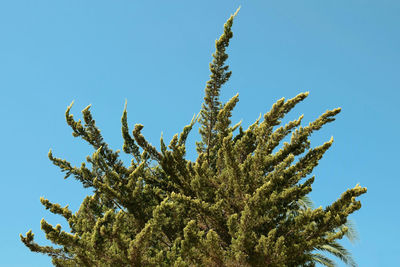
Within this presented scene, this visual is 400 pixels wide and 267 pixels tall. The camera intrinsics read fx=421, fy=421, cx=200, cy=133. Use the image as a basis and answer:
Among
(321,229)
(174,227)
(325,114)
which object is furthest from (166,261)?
(325,114)

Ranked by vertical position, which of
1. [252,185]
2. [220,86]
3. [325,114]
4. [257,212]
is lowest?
[257,212]

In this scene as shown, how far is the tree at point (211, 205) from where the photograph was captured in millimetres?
7332

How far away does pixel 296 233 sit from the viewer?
8.01m

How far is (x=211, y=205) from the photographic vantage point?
328 inches

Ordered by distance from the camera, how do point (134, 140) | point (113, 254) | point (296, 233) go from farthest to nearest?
1. point (134, 140)
2. point (296, 233)
3. point (113, 254)

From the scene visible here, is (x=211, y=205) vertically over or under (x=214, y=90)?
under

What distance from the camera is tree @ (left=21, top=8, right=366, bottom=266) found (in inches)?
289

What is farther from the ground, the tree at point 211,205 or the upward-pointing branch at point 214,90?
the upward-pointing branch at point 214,90

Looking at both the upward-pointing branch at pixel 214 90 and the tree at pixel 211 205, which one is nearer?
the tree at pixel 211 205

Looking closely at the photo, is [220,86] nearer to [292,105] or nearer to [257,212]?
[292,105]

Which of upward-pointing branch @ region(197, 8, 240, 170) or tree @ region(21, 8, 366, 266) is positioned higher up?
upward-pointing branch @ region(197, 8, 240, 170)

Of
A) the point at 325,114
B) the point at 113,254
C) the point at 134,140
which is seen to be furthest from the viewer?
the point at 134,140

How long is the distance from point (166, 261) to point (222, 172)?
6.79 ft

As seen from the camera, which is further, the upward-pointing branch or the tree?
the upward-pointing branch
